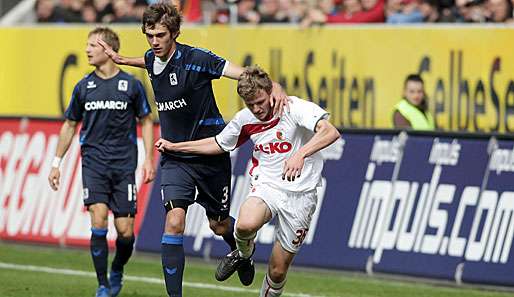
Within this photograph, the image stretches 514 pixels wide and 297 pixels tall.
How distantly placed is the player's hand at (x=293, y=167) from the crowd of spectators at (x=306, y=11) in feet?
22.6

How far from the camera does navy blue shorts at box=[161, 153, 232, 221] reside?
36.0ft

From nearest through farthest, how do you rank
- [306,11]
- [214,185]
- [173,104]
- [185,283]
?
[173,104] → [214,185] → [185,283] → [306,11]

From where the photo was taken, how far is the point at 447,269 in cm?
1366

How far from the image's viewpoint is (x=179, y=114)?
36.3ft

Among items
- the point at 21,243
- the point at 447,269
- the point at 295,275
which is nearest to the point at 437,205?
the point at 447,269

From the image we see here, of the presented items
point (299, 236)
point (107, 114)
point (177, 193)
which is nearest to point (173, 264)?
point (177, 193)

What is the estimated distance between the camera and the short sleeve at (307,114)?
1032 centimetres

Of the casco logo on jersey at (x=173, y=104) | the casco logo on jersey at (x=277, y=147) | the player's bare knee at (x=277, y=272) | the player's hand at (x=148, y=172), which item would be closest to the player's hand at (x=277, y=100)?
the casco logo on jersey at (x=277, y=147)

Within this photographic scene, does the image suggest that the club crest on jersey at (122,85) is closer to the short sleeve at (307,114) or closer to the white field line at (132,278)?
the white field line at (132,278)

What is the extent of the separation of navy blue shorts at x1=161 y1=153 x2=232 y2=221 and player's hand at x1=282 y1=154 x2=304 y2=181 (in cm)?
122

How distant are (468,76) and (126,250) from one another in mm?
5418

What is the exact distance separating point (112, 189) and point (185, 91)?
207 cm

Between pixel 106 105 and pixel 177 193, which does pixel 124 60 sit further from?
pixel 106 105

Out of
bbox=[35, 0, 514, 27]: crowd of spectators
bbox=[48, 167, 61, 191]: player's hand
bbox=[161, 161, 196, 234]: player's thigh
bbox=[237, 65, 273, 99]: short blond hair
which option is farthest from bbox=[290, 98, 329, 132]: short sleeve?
bbox=[35, 0, 514, 27]: crowd of spectators
